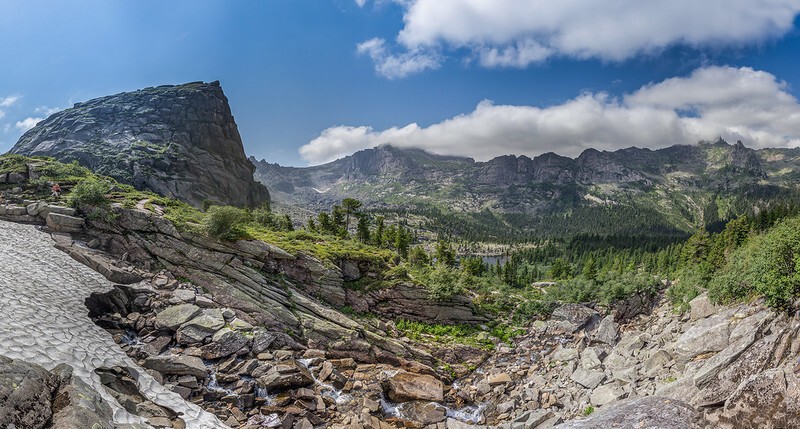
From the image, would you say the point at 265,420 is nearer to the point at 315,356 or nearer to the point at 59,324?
Result: the point at 315,356

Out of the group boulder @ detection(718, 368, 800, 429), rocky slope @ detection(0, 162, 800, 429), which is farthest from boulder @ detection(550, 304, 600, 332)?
boulder @ detection(718, 368, 800, 429)

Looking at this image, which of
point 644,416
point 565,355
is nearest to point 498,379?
point 565,355

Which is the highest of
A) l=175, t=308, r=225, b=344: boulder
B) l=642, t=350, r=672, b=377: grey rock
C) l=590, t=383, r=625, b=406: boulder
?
l=175, t=308, r=225, b=344: boulder

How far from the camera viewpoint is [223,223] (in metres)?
28.5

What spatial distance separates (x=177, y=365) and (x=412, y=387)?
527 inches

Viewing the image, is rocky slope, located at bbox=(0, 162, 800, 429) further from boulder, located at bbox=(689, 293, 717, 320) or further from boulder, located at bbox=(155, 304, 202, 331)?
boulder, located at bbox=(689, 293, 717, 320)

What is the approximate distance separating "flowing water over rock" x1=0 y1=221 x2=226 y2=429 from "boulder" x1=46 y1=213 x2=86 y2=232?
2.61 meters

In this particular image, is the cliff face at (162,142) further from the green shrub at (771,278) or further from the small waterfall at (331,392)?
the green shrub at (771,278)

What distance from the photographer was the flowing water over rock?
44.0ft

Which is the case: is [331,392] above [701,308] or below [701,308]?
below

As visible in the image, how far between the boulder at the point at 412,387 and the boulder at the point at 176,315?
511 inches

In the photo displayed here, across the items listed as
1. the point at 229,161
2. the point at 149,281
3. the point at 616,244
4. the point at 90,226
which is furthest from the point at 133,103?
the point at 616,244

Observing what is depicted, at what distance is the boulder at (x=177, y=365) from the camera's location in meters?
17.2

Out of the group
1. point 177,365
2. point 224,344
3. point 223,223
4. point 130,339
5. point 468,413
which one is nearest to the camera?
point 177,365
